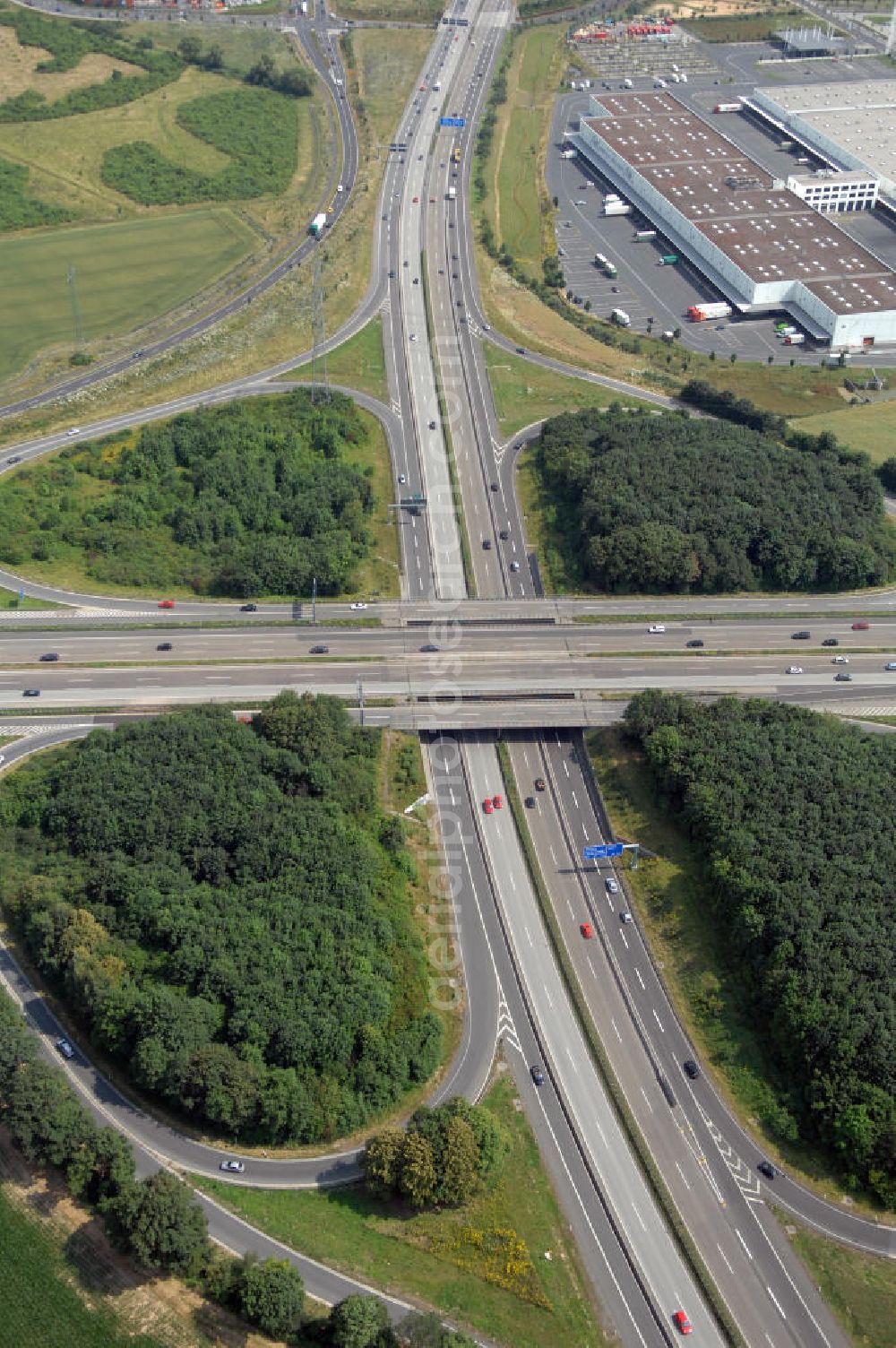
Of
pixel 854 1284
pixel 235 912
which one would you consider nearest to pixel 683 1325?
pixel 854 1284

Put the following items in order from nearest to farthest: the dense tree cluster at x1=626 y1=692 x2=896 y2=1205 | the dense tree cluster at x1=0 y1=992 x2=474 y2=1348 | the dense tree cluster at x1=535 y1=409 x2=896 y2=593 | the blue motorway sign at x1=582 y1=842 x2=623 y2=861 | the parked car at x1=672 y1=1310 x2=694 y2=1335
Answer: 1. the dense tree cluster at x1=0 y1=992 x2=474 y2=1348
2. the parked car at x1=672 y1=1310 x2=694 y2=1335
3. the dense tree cluster at x1=626 y1=692 x2=896 y2=1205
4. the blue motorway sign at x1=582 y1=842 x2=623 y2=861
5. the dense tree cluster at x1=535 y1=409 x2=896 y2=593

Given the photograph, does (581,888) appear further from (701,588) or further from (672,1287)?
(701,588)

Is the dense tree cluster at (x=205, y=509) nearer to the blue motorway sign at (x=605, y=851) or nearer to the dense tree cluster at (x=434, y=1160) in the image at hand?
the blue motorway sign at (x=605, y=851)

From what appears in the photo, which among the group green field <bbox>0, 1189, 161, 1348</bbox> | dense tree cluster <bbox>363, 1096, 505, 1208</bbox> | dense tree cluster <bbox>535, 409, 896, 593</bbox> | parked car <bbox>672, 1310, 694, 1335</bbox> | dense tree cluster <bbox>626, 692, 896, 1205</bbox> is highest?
dense tree cluster <bbox>535, 409, 896, 593</bbox>

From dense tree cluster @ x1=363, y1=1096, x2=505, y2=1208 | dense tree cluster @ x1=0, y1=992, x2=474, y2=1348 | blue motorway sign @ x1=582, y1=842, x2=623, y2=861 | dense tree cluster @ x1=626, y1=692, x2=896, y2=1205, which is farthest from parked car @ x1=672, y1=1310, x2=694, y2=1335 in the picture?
blue motorway sign @ x1=582, y1=842, x2=623, y2=861

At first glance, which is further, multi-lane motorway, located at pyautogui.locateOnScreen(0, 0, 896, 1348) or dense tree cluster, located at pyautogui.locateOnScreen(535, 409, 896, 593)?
dense tree cluster, located at pyautogui.locateOnScreen(535, 409, 896, 593)

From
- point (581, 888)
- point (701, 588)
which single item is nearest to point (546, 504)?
point (701, 588)

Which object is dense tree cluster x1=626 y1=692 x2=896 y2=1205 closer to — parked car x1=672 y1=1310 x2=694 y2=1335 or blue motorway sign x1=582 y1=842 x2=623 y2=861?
blue motorway sign x1=582 y1=842 x2=623 y2=861

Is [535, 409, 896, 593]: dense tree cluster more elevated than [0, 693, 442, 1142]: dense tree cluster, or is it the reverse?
[535, 409, 896, 593]: dense tree cluster
